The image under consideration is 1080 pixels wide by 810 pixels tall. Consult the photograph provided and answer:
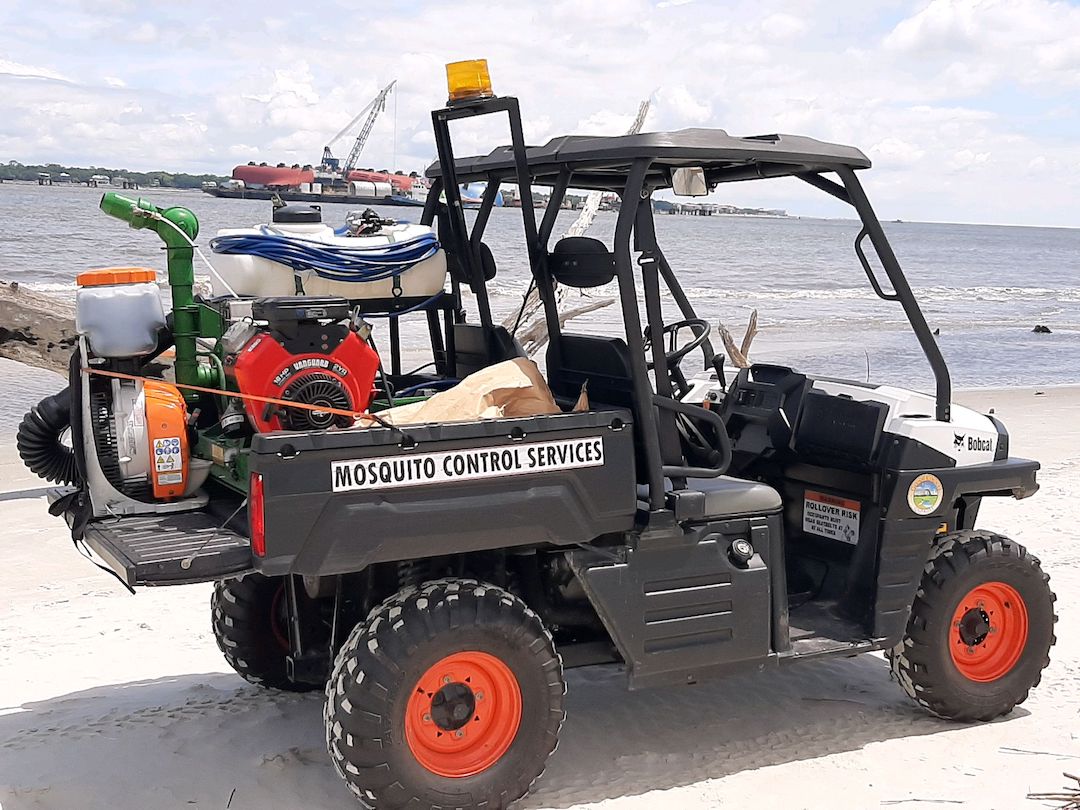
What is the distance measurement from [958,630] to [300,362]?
2810mm

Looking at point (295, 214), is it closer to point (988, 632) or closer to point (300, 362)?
point (300, 362)

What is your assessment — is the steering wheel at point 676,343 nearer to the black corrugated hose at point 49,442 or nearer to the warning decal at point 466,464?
the warning decal at point 466,464

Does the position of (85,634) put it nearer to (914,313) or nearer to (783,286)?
(914,313)

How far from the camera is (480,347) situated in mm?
4973

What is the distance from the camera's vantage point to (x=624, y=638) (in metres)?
4.28

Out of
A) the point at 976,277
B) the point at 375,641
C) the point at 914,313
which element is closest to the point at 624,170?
the point at 914,313

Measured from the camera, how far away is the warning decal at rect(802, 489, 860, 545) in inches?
202

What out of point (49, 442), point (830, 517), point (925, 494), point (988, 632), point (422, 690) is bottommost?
point (988, 632)

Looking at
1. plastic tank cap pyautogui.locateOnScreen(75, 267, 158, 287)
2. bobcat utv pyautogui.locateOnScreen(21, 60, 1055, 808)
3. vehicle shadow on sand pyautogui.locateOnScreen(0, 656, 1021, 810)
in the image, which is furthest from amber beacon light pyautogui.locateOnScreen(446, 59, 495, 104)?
vehicle shadow on sand pyautogui.locateOnScreen(0, 656, 1021, 810)

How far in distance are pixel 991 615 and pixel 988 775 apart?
81 cm

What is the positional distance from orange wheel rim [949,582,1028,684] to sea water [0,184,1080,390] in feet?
5.47

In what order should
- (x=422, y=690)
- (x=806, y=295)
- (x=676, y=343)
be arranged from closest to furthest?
(x=422, y=690) → (x=676, y=343) → (x=806, y=295)

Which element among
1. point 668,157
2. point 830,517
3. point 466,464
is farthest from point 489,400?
point 830,517

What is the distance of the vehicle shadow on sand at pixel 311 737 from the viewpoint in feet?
14.0
